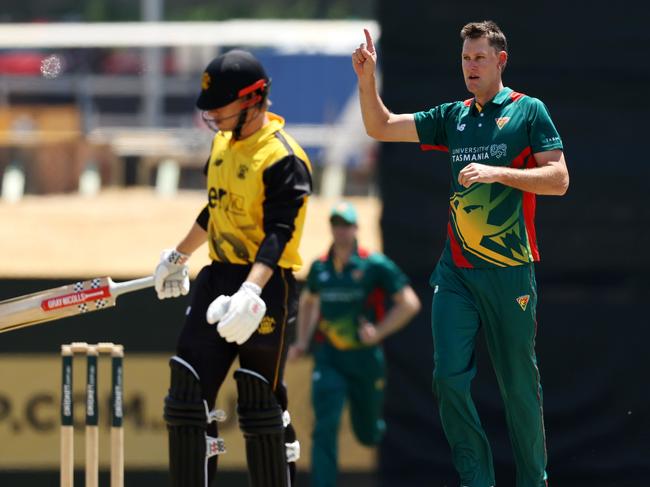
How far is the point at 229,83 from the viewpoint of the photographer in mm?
4969

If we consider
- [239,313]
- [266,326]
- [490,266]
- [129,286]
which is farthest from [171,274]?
[490,266]

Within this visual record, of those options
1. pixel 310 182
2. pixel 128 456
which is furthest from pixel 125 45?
pixel 310 182

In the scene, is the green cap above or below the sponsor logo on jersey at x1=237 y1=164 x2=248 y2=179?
above

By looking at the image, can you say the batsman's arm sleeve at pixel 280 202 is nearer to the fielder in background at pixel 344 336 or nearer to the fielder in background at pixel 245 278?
the fielder in background at pixel 245 278

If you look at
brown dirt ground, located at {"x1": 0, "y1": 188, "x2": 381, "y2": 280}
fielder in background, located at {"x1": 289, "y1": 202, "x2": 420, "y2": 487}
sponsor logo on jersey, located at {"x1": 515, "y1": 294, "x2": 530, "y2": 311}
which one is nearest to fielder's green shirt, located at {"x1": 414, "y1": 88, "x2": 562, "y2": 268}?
sponsor logo on jersey, located at {"x1": 515, "y1": 294, "x2": 530, "y2": 311}

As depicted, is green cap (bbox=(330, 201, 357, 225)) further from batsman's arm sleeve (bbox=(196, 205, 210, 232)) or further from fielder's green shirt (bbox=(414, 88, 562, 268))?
fielder's green shirt (bbox=(414, 88, 562, 268))

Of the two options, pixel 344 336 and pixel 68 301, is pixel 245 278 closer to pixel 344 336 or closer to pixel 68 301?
pixel 68 301

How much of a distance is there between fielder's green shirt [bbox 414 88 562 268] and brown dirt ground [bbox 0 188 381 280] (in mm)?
7196

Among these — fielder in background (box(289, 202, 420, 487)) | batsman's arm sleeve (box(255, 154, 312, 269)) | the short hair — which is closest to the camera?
the short hair

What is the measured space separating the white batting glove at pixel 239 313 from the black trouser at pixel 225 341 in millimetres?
199

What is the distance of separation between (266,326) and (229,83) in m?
0.91

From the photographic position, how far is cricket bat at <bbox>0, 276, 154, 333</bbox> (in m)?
5.12

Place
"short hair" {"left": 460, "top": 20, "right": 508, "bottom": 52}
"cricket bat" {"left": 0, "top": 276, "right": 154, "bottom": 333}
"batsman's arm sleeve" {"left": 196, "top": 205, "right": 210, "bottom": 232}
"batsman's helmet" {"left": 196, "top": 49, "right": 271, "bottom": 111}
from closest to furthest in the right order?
1. "short hair" {"left": 460, "top": 20, "right": 508, "bottom": 52}
2. "batsman's helmet" {"left": 196, "top": 49, "right": 271, "bottom": 111}
3. "cricket bat" {"left": 0, "top": 276, "right": 154, "bottom": 333}
4. "batsman's arm sleeve" {"left": 196, "top": 205, "right": 210, "bottom": 232}

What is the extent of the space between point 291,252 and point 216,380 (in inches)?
22.1
